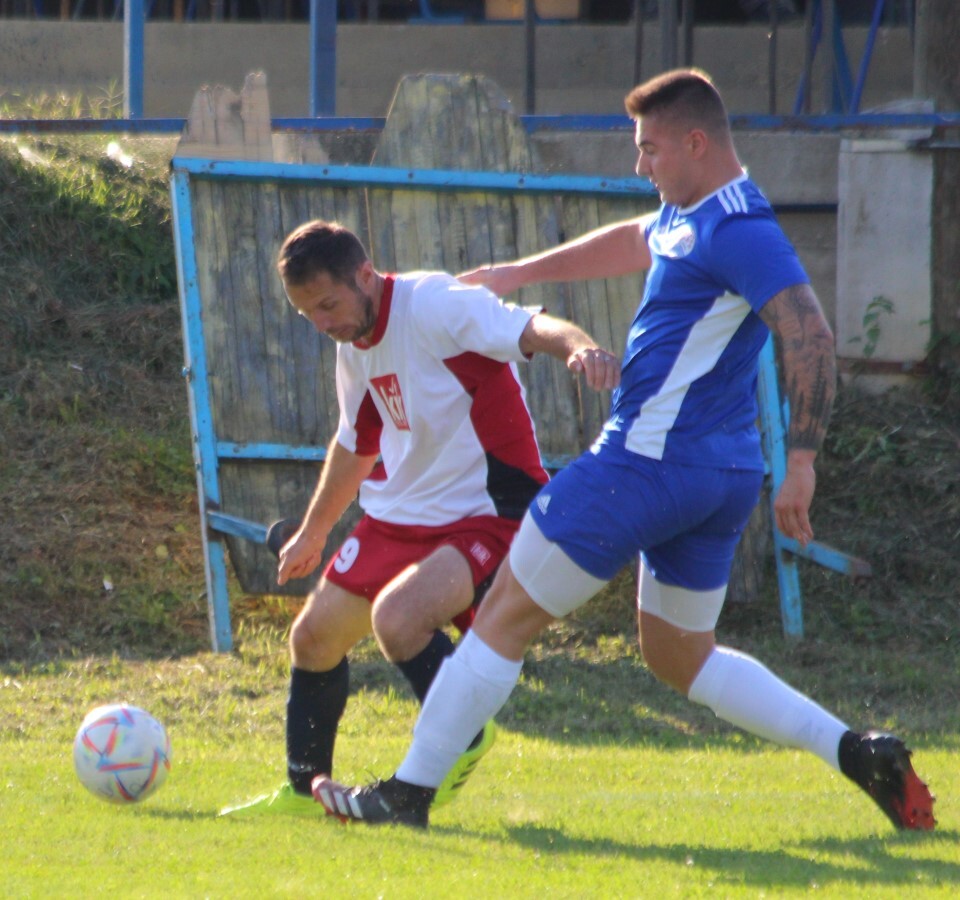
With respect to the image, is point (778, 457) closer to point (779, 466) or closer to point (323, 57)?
point (779, 466)

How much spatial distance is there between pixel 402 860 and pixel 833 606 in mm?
4607

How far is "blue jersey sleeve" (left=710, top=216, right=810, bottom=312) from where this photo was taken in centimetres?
387

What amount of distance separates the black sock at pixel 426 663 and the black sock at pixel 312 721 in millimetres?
261

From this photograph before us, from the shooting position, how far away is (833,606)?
8031 mm

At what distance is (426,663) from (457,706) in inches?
21.3

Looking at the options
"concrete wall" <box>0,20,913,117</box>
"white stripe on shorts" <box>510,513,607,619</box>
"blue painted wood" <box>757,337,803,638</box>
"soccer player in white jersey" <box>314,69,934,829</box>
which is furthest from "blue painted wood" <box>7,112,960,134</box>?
"white stripe on shorts" <box>510,513,607,619</box>

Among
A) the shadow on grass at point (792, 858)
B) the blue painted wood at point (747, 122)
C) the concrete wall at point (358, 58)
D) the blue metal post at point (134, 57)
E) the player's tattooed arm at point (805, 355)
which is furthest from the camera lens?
the concrete wall at point (358, 58)

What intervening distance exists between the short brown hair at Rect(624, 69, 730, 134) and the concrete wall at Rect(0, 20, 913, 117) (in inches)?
369

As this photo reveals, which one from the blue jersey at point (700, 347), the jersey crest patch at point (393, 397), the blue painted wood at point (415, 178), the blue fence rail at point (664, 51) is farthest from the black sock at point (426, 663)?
the blue fence rail at point (664, 51)

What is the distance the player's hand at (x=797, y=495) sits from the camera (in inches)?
150

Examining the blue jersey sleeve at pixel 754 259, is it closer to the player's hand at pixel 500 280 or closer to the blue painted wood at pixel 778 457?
the player's hand at pixel 500 280

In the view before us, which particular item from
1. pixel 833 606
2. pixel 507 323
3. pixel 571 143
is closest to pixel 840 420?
pixel 833 606

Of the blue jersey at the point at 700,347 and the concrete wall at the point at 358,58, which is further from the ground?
the concrete wall at the point at 358,58

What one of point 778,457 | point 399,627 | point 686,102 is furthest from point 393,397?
point 778,457
